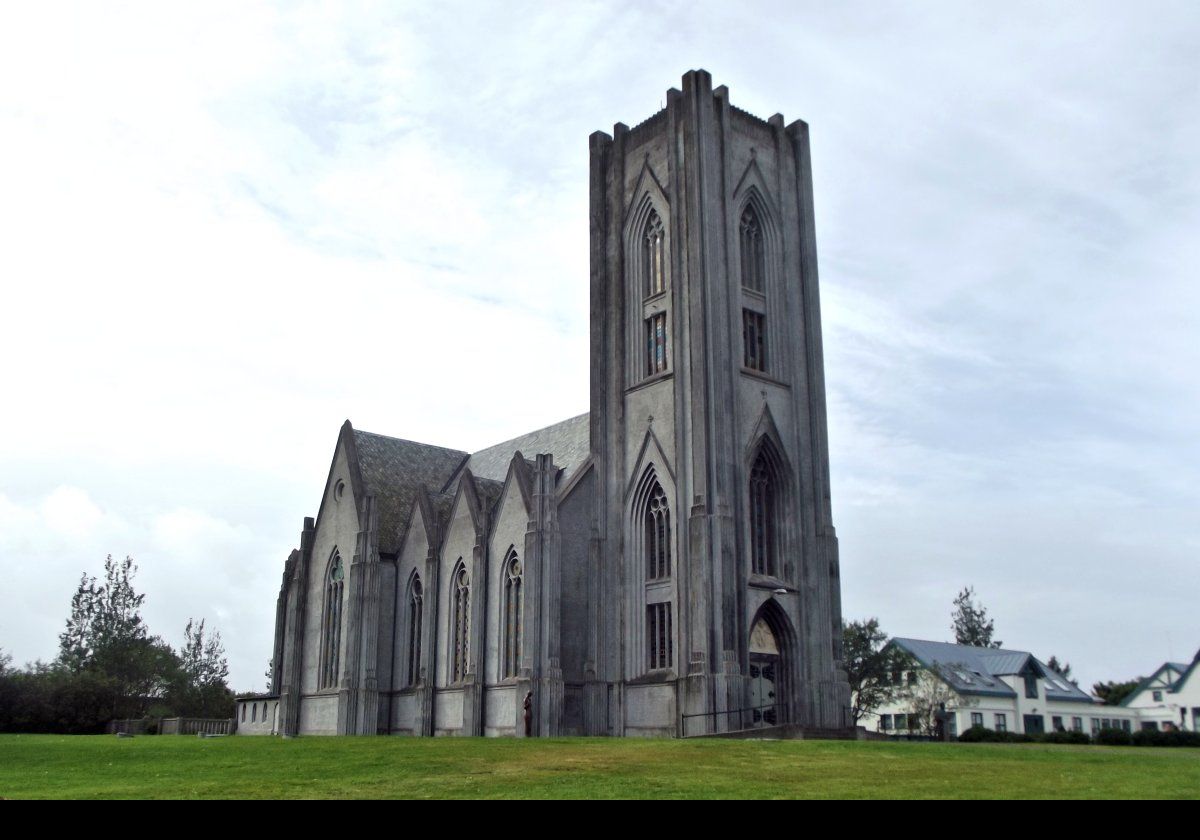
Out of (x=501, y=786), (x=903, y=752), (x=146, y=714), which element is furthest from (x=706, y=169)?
(x=146, y=714)

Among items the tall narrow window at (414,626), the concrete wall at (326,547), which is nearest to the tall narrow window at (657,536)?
the tall narrow window at (414,626)

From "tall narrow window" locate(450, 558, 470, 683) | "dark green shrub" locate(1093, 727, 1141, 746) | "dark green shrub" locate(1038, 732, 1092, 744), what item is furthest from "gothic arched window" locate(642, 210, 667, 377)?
Answer: "dark green shrub" locate(1093, 727, 1141, 746)

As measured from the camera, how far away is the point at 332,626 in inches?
2312

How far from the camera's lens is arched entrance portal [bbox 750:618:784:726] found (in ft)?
141

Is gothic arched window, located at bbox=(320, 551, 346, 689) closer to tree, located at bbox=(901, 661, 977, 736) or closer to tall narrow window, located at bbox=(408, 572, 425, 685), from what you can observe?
tall narrow window, located at bbox=(408, 572, 425, 685)

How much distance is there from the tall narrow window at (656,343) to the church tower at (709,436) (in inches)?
4.3

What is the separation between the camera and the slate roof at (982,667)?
7250 centimetres

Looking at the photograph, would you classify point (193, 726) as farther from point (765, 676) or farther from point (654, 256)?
point (654, 256)

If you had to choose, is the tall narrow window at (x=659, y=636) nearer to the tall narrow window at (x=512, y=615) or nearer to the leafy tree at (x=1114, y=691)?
the tall narrow window at (x=512, y=615)

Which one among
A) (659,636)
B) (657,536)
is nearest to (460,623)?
(659,636)

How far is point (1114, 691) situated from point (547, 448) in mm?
61395

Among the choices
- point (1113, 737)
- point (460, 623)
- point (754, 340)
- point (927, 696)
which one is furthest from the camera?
point (927, 696)

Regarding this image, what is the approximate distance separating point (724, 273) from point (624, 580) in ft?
42.4

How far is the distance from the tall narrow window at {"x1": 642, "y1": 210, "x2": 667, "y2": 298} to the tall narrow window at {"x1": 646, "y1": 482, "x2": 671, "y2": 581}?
8591mm
